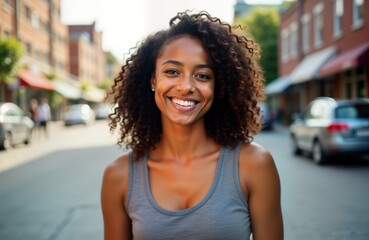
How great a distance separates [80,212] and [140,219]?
414 cm

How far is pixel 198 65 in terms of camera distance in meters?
2.03

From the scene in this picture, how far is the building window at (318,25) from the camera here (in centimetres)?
2283

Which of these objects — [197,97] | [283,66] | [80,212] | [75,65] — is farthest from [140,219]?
[75,65]

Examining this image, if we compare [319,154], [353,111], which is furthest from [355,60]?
[319,154]

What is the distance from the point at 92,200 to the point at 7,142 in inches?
358

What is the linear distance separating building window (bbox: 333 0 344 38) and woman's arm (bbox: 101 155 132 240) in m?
19.7

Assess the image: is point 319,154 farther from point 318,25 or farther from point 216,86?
Result: point 318,25

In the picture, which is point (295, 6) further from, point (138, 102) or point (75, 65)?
point (75, 65)

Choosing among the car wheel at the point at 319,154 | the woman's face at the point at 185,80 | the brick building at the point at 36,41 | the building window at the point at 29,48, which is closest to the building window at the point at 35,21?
the brick building at the point at 36,41

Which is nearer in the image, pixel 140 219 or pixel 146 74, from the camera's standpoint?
pixel 140 219

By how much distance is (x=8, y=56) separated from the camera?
55.1 ft

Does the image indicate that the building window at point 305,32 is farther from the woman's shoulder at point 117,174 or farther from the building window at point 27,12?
the woman's shoulder at point 117,174

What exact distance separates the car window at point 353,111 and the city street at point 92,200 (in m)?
1.17

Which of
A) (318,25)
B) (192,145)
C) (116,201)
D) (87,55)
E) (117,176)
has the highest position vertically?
(87,55)
